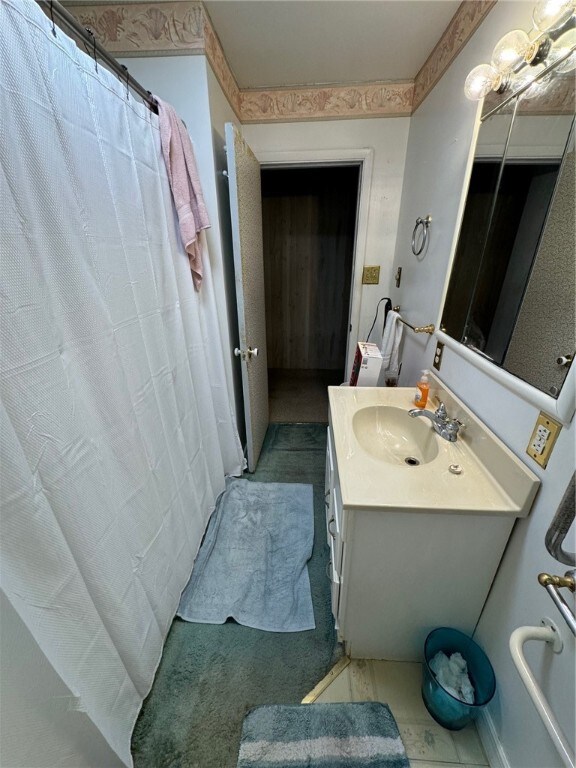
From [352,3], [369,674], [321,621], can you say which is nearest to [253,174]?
[352,3]

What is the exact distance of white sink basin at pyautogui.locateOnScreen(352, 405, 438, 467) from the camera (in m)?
1.15

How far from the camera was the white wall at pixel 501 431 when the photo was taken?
26.1 inches

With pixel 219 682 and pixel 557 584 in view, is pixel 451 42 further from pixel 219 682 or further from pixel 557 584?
pixel 219 682

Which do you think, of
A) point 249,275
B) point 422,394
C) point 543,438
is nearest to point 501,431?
point 543,438

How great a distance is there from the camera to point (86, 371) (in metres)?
0.75

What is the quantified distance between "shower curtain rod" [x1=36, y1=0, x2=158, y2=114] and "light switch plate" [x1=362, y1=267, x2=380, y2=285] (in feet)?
4.84

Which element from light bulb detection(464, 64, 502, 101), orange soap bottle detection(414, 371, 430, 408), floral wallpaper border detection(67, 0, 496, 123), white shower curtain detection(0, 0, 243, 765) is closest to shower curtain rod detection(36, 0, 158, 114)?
white shower curtain detection(0, 0, 243, 765)

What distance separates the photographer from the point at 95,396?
774 millimetres

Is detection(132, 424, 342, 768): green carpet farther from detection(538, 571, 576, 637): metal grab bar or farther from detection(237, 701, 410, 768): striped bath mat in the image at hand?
detection(538, 571, 576, 637): metal grab bar

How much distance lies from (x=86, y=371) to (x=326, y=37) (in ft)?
5.89

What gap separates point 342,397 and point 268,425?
4.39 ft

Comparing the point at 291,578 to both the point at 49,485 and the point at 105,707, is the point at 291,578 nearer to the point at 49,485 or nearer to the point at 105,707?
the point at 105,707

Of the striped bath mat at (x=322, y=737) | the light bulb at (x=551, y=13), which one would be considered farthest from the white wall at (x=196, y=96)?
the striped bath mat at (x=322, y=737)

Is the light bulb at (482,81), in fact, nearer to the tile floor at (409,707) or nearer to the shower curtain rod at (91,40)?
the shower curtain rod at (91,40)
